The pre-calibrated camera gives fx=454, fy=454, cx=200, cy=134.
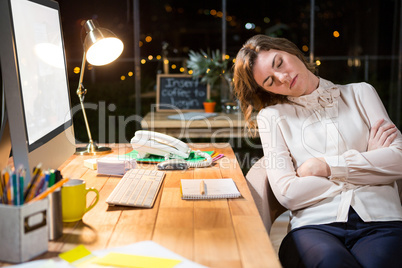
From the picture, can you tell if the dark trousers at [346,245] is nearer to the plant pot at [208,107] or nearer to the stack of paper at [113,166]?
the stack of paper at [113,166]

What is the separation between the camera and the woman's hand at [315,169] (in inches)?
66.5

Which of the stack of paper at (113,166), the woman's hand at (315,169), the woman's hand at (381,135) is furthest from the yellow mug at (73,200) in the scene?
the woman's hand at (381,135)

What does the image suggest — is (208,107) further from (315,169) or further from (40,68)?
(40,68)

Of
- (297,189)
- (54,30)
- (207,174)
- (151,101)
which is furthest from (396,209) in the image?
(151,101)

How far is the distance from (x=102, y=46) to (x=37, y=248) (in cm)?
131

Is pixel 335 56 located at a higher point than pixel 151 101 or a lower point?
higher

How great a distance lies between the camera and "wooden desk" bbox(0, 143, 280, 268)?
3.25ft

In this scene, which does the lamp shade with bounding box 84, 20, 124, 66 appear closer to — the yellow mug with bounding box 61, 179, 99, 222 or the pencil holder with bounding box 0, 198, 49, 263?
the yellow mug with bounding box 61, 179, 99, 222

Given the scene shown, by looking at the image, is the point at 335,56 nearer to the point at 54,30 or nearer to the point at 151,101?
the point at 151,101

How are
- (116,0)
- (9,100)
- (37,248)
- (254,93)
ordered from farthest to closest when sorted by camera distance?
1. (116,0)
2. (254,93)
3. (9,100)
4. (37,248)

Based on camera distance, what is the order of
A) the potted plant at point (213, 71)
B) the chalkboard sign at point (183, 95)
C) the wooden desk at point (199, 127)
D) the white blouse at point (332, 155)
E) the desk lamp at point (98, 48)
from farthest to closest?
1. the chalkboard sign at point (183, 95)
2. the potted plant at point (213, 71)
3. the wooden desk at point (199, 127)
4. the desk lamp at point (98, 48)
5. the white blouse at point (332, 155)

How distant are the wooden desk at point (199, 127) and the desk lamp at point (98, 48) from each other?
36.8 inches

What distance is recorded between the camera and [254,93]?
206 centimetres

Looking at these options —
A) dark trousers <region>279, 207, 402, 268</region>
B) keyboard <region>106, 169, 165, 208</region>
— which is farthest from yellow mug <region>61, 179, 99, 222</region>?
dark trousers <region>279, 207, 402, 268</region>
